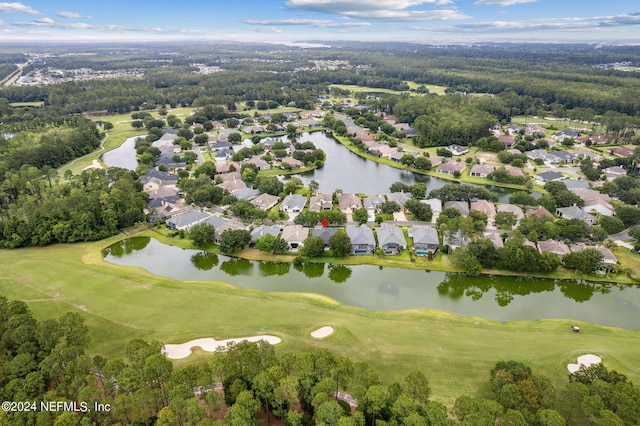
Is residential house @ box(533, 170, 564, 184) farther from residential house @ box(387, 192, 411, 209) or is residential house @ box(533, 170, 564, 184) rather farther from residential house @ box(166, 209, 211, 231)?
residential house @ box(166, 209, 211, 231)

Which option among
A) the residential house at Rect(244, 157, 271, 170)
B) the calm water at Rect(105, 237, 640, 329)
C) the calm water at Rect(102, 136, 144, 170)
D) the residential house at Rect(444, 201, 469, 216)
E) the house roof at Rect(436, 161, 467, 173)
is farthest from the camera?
the calm water at Rect(102, 136, 144, 170)

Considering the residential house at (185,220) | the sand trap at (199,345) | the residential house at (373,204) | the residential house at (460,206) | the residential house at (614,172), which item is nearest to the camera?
the sand trap at (199,345)

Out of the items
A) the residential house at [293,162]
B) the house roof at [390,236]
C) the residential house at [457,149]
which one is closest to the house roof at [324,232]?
the house roof at [390,236]

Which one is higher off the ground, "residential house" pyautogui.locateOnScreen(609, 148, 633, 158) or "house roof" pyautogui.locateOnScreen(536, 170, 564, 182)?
"residential house" pyautogui.locateOnScreen(609, 148, 633, 158)

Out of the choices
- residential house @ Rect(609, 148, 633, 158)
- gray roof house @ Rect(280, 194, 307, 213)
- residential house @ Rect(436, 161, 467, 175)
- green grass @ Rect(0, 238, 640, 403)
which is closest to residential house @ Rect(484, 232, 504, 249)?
green grass @ Rect(0, 238, 640, 403)

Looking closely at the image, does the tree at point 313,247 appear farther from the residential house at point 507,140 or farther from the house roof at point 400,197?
the residential house at point 507,140

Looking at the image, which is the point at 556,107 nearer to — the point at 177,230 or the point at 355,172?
the point at 355,172
